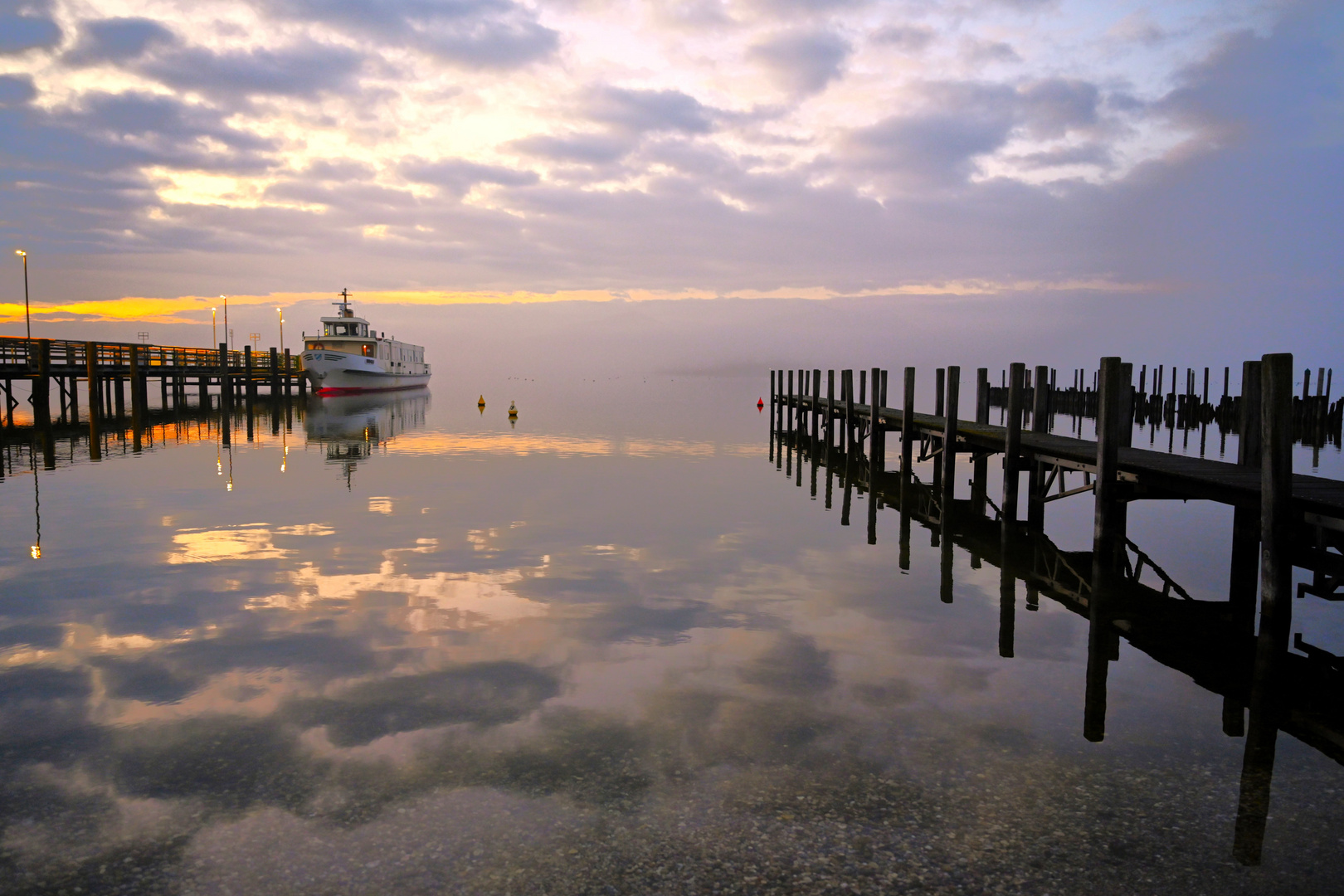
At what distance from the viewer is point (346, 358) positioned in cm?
6291

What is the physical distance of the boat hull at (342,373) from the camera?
62375 millimetres

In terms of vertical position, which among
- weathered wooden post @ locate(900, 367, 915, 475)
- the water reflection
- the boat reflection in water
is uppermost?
weathered wooden post @ locate(900, 367, 915, 475)

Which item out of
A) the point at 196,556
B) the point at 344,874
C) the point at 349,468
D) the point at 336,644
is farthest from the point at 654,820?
the point at 349,468

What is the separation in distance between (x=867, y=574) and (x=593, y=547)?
4.62 meters

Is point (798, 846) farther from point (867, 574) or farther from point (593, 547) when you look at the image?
point (593, 547)

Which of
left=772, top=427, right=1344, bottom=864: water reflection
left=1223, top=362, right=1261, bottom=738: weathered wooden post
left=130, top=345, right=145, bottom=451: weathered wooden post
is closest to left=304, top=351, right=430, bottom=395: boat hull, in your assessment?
left=130, top=345, right=145, bottom=451: weathered wooden post

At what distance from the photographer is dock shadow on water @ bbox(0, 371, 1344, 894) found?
521 centimetres

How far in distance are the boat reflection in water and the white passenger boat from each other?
1.17 metres

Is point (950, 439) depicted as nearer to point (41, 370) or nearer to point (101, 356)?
point (41, 370)

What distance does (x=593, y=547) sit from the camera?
14820 millimetres

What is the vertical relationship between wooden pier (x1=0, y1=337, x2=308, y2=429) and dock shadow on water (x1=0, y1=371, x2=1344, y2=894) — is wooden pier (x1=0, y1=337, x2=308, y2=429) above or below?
above

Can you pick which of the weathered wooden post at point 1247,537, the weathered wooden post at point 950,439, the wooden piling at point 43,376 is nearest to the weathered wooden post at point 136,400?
the wooden piling at point 43,376

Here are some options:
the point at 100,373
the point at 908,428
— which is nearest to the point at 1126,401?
the point at 908,428

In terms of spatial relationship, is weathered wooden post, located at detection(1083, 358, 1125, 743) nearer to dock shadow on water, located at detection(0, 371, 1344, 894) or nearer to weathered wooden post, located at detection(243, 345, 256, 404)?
dock shadow on water, located at detection(0, 371, 1344, 894)
